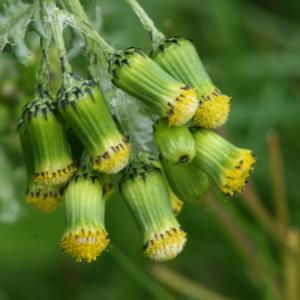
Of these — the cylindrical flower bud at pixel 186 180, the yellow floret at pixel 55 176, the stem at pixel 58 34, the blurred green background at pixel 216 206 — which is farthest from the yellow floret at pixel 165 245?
the blurred green background at pixel 216 206

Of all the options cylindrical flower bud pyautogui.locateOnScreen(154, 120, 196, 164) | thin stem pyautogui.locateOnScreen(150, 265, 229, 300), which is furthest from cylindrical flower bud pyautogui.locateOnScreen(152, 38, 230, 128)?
thin stem pyautogui.locateOnScreen(150, 265, 229, 300)

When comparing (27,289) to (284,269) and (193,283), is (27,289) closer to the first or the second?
(193,283)

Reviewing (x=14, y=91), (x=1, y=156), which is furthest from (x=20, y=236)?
(x=14, y=91)

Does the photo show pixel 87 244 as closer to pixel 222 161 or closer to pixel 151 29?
pixel 222 161

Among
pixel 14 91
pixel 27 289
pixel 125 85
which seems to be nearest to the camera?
pixel 125 85

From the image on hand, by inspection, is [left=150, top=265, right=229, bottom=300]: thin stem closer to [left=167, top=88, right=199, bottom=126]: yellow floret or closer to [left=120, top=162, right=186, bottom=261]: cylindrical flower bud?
[left=120, top=162, right=186, bottom=261]: cylindrical flower bud

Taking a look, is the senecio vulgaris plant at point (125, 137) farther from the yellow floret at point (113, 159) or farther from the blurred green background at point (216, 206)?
the blurred green background at point (216, 206)
